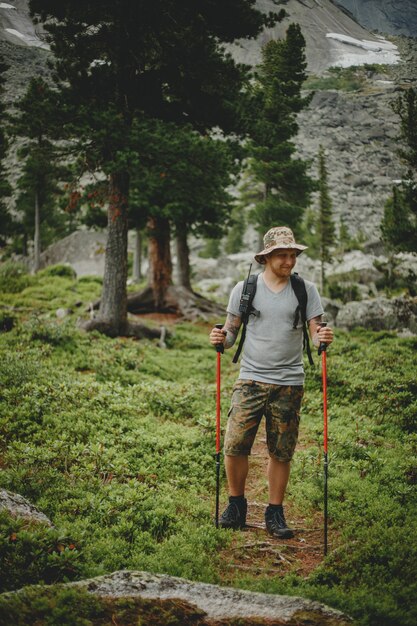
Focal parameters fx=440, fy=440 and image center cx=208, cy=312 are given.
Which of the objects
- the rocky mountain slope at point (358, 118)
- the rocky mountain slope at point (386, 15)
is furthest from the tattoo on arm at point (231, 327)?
the rocky mountain slope at point (358, 118)

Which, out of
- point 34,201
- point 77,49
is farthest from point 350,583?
point 34,201

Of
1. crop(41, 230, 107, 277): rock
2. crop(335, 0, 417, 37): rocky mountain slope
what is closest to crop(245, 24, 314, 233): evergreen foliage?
crop(41, 230, 107, 277): rock

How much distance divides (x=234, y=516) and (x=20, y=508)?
2206 millimetres

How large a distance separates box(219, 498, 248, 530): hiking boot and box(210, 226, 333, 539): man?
0.33 m

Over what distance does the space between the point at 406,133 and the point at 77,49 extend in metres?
15.1

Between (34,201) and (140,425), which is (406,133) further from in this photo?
(34,201)

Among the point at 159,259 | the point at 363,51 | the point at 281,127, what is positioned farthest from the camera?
the point at 363,51

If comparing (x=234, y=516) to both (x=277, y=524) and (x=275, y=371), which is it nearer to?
(x=277, y=524)

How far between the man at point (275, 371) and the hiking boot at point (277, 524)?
11mm

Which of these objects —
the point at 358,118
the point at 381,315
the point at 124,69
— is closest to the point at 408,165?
the point at 381,315

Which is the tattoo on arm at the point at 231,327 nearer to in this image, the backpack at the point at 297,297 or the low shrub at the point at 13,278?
the backpack at the point at 297,297

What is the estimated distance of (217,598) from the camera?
127 inches

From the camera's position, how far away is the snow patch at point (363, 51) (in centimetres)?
7669

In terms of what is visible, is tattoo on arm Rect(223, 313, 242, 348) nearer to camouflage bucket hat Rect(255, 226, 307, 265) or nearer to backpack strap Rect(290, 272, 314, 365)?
backpack strap Rect(290, 272, 314, 365)
